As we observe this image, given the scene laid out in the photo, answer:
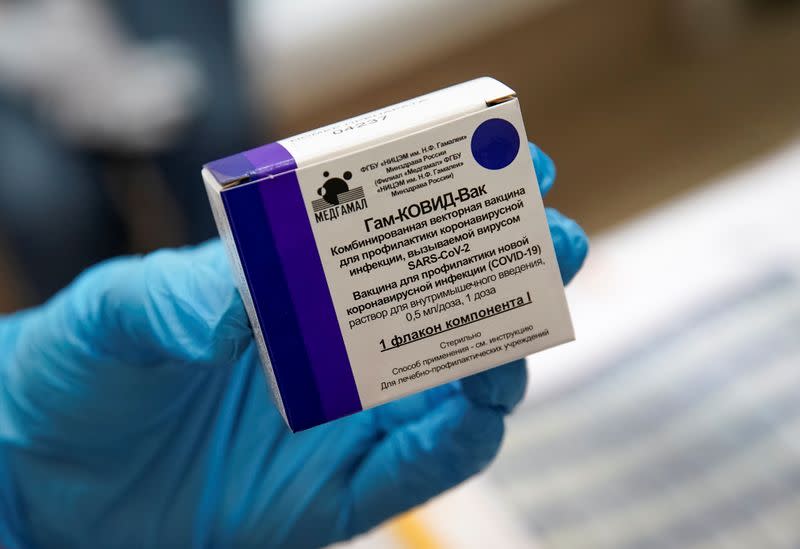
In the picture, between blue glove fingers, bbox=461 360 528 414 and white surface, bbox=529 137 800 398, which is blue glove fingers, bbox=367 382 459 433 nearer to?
blue glove fingers, bbox=461 360 528 414

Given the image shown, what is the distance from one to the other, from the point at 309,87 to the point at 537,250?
148 cm

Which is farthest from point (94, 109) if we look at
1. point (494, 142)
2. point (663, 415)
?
point (494, 142)

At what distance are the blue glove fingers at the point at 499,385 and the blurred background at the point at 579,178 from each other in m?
0.28

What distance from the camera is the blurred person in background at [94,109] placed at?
5.14 ft

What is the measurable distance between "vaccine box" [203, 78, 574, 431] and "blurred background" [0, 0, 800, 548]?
43cm

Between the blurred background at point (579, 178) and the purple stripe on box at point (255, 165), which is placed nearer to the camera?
the purple stripe on box at point (255, 165)

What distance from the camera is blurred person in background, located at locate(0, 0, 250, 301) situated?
5.14 ft

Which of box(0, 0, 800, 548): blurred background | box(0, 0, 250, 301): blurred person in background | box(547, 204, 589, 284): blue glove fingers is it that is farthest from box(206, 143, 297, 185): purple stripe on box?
box(0, 0, 250, 301): blurred person in background

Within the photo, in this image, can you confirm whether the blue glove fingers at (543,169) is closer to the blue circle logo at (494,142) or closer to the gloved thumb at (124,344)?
the blue circle logo at (494,142)

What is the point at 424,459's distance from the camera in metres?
0.71

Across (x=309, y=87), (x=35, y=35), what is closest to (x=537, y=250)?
(x=35, y=35)

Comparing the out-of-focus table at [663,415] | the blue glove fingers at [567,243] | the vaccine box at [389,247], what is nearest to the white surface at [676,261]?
the out-of-focus table at [663,415]

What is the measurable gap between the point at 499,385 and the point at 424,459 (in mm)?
99

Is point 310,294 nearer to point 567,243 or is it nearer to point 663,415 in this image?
point 567,243
